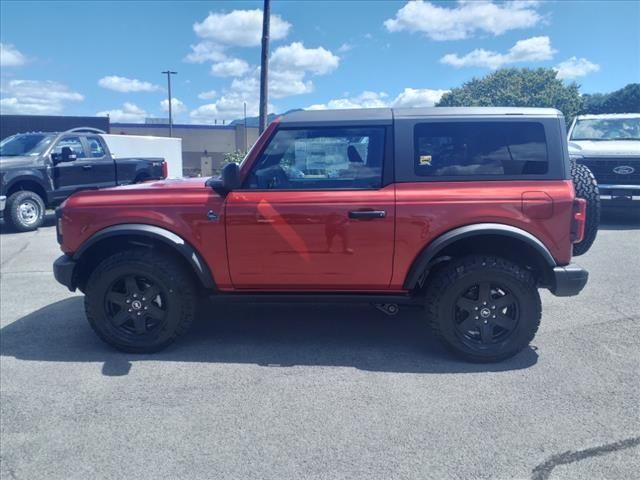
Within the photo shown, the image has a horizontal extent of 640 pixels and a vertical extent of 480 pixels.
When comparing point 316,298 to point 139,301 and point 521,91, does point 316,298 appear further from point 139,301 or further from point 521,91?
point 521,91

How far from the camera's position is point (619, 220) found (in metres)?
10.3

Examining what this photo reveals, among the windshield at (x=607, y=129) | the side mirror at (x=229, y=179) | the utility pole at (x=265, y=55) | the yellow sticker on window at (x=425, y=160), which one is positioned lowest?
the side mirror at (x=229, y=179)

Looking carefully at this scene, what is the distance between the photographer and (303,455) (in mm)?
2686

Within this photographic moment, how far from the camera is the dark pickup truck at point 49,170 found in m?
9.67

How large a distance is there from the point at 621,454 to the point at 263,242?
8.46ft

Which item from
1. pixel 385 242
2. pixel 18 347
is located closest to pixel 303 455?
pixel 385 242

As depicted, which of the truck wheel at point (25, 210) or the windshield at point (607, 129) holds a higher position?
the windshield at point (607, 129)

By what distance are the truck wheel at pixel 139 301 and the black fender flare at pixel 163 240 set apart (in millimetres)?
163

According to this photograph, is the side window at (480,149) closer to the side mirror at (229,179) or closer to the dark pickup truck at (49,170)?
the side mirror at (229,179)

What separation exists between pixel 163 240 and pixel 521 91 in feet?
151

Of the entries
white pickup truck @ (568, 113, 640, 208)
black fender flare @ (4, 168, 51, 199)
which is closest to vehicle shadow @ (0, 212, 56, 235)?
black fender flare @ (4, 168, 51, 199)

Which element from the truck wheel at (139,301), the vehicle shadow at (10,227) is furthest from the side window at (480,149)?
the vehicle shadow at (10,227)

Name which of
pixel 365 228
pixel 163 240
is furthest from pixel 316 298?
pixel 163 240

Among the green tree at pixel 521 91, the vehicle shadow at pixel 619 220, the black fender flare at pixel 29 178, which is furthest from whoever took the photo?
the green tree at pixel 521 91
